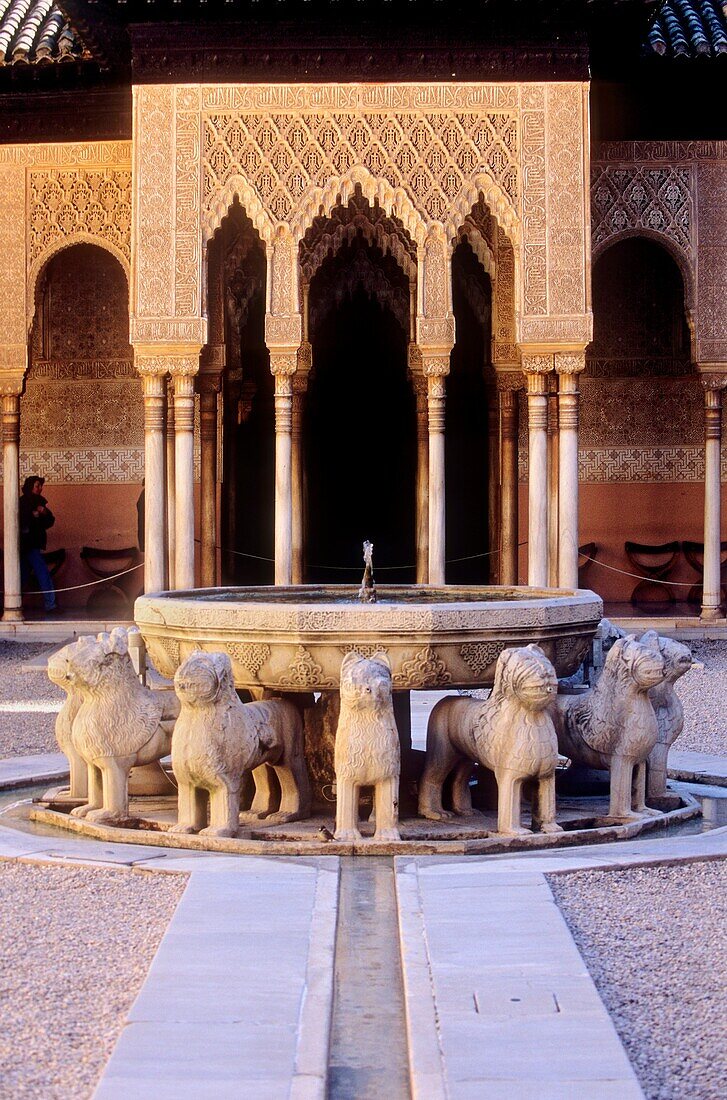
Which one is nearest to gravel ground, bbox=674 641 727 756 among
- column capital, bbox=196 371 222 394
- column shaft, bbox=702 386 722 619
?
column shaft, bbox=702 386 722 619

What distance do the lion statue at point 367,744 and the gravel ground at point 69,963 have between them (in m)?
0.82

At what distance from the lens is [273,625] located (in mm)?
5988

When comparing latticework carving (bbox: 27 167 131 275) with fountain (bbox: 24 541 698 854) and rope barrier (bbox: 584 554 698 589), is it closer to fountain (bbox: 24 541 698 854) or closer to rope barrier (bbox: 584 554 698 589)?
rope barrier (bbox: 584 554 698 589)

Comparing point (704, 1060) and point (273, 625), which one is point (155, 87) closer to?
point (273, 625)

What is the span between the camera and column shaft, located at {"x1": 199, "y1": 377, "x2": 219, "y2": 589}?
16.2 meters

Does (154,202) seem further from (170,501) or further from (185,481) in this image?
(170,501)

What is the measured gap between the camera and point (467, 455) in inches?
709

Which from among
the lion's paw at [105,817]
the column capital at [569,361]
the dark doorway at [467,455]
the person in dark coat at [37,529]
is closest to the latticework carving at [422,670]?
the lion's paw at [105,817]


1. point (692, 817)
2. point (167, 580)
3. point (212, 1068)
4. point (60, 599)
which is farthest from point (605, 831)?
point (60, 599)

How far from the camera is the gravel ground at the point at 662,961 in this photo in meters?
3.35

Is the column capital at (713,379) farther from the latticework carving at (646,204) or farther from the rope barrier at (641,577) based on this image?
the rope barrier at (641,577)

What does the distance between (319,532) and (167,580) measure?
15.2 feet

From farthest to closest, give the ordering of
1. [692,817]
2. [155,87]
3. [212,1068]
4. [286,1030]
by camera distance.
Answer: [155,87] < [692,817] < [286,1030] < [212,1068]

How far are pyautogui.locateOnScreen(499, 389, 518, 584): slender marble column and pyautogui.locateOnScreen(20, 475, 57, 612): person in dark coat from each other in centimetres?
483
